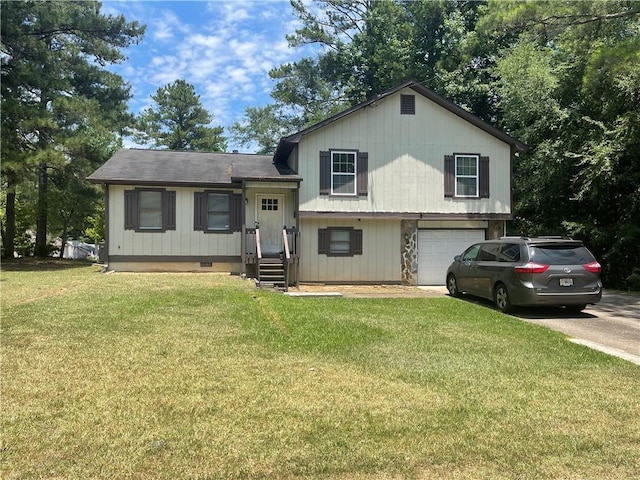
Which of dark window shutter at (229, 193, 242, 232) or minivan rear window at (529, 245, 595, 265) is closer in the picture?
minivan rear window at (529, 245, 595, 265)

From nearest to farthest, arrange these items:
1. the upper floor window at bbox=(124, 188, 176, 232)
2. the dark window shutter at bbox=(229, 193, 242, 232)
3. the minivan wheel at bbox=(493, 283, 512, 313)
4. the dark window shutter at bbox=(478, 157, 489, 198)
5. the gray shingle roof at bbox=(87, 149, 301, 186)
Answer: the minivan wheel at bbox=(493, 283, 512, 313) < the gray shingle roof at bbox=(87, 149, 301, 186) < the upper floor window at bbox=(124, 188, 176, 232) < the dark window shutter at bbox=(478, 157, 489, 198) < the dark window shutter at bbox=(229, 193, 242, 232)

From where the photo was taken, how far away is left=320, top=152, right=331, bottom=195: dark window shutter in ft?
50.4

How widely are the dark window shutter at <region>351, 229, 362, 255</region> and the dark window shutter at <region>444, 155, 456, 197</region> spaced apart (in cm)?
342

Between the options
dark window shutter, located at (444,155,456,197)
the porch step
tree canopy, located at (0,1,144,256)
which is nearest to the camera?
the porch step

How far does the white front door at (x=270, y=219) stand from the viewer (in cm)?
1606

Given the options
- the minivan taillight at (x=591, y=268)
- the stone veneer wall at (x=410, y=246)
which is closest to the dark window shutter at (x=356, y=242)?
the stone veneer wall at (x=410, y=246)

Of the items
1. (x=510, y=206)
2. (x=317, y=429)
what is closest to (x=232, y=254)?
(x=510, y=206)

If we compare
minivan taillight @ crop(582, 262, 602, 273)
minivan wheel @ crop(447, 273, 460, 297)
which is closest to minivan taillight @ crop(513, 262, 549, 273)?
minivan taillight @ crop(582, 262, 602, 273)

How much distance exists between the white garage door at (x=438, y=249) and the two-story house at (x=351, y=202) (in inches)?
1.4

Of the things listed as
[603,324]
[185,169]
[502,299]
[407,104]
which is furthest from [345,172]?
[603,324]

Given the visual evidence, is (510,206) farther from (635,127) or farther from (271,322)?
(271,322)

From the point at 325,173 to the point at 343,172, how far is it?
62 cm

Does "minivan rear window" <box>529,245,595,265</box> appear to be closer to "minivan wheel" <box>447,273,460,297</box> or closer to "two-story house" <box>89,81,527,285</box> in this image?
"minivan wheel" <box>447,273,460,297</box>

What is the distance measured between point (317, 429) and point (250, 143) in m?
38.2
